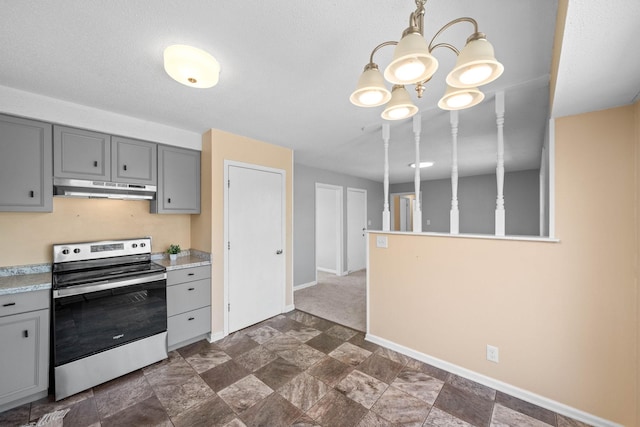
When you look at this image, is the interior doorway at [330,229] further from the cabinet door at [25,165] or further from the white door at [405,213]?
the cabinet door at [25,165]

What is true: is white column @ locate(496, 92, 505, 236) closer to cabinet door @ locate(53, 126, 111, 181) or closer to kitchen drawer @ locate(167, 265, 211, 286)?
kitchen drawer @ locate(167, 265, 211, 286)

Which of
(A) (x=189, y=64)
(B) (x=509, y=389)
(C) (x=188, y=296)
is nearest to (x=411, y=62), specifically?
(A) (x=189, y=64)

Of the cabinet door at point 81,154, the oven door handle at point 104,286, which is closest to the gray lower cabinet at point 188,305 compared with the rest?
the oven door handle at point 104,286

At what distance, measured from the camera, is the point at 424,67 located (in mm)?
1010

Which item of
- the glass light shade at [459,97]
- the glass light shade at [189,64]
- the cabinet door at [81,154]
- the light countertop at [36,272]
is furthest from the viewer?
the cabinet door at [81,154]

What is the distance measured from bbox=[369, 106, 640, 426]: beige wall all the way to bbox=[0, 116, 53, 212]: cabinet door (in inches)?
139

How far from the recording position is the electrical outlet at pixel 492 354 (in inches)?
80.2

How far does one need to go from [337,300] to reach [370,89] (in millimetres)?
3571

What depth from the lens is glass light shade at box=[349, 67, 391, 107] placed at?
1.13m

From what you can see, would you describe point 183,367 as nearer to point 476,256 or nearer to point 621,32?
point 476,256

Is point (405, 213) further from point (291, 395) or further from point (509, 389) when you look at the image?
point (291, 395)

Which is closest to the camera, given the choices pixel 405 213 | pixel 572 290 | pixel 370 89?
pixel 370 89

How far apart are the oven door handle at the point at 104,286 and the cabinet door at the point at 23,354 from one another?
0.18 meters

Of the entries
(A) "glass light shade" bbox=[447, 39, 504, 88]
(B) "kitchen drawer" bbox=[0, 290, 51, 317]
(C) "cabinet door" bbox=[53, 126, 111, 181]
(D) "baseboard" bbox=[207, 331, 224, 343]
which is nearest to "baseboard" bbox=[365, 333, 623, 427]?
(D) "baseboard" bbox=[207, 331, 224, 343]
